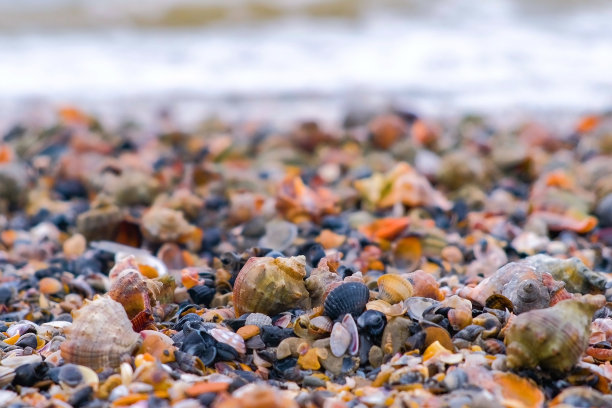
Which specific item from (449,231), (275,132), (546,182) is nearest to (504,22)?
(275,132)

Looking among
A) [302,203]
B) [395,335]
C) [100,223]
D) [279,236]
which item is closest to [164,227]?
[100,223]

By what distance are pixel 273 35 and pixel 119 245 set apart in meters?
10.1

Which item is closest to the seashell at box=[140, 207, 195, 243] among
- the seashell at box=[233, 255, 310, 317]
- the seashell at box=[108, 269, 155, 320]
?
the seashell at box=[108, 269, 155, 320]

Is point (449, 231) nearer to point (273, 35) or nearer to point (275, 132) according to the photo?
point (275, 132)

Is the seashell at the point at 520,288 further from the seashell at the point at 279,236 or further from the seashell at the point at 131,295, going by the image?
the seashell at the point at 131,295

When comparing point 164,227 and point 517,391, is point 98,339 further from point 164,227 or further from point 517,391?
point 164,227

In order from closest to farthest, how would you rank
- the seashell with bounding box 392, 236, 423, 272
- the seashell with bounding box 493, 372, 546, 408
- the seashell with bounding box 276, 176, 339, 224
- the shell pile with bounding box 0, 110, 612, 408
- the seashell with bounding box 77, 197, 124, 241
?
the seashell with bounding box 493, 372, 546, 408, the shell pile with bounding box 0, 110, 612, 408, the seashell with bounding box 392, 236, 423, 272, the seashell with bounding box 77, 197, 124, 241, the seashell with bounding box 276, 176, 339, 224

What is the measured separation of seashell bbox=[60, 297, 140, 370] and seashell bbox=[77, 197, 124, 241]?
1846 mm

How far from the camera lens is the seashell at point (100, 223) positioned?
4488 millimetres

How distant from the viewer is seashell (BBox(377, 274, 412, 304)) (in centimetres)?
300

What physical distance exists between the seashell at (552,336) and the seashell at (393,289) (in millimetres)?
600

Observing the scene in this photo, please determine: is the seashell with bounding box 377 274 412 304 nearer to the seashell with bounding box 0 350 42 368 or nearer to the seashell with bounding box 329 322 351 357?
the seashell with bounding box 329 322 351 357

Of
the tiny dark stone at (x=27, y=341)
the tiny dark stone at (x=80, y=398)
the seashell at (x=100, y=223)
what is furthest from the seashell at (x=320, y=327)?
the seashell at (x=100, y=223)

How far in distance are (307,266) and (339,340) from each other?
647 millimetres
